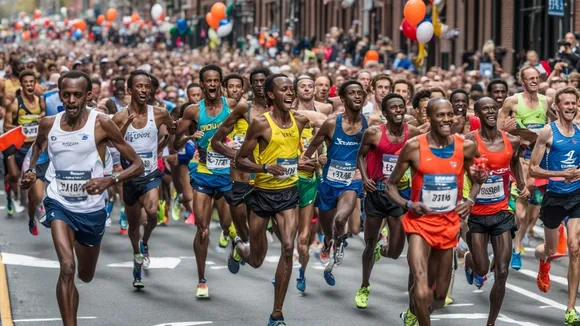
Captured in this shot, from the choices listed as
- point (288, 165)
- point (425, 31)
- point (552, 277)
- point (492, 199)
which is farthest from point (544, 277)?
point (425, 31)

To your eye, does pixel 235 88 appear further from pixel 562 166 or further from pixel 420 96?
pixel 562 166

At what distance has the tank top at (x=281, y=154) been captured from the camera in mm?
10680

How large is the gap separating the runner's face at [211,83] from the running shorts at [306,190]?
57.2 inches

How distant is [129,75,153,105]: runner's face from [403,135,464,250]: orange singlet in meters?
3.84

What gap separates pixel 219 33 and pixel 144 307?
26425 millimetres

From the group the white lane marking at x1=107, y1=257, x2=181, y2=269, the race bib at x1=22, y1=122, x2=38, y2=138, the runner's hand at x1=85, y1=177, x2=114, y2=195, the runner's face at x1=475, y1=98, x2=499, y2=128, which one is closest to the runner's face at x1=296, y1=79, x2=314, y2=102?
the white lane marking at x1=107, y1=257, x2=181, y2=269

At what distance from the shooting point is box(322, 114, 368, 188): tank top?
11.9m

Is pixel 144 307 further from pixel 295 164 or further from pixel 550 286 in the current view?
pixel 550 286

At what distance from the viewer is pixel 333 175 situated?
1214 centimetres

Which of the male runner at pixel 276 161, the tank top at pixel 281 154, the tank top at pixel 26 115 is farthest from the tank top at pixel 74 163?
the tank top at pixel 26 115

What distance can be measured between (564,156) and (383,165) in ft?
4.91

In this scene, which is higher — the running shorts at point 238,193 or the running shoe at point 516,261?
the running shorts at point 238,193

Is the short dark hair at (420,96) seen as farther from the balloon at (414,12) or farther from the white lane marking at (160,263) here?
the balloon at (414,12)

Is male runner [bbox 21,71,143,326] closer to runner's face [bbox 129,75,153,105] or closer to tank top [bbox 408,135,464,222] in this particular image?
tank top [bbox 408,135,464,222]
